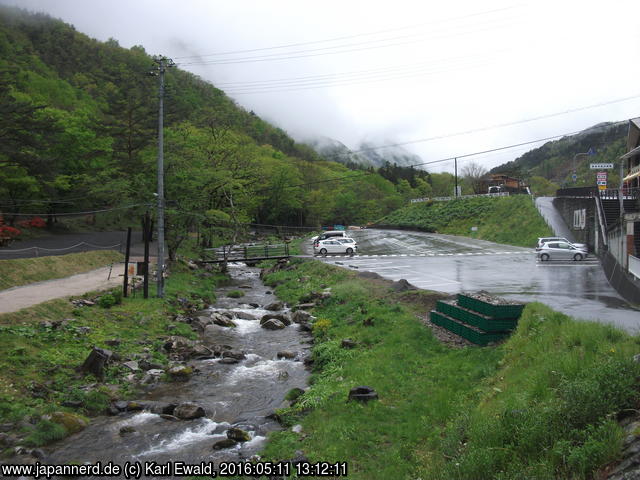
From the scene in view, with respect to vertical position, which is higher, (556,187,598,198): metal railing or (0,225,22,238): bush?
(556,187,598,198): metal railing

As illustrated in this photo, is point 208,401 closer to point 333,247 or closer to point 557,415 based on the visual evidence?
point 557,415

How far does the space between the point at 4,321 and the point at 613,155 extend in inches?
4131

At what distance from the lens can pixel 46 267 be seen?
23.5 m

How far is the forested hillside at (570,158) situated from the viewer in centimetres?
9262

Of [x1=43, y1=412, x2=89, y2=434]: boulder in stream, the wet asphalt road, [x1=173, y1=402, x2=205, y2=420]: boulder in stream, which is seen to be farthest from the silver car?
[x1=43, y1=412, x2=89, y2=434]: boulder in stream

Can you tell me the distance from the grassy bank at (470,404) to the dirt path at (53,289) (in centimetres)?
1073

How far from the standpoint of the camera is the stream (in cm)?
891

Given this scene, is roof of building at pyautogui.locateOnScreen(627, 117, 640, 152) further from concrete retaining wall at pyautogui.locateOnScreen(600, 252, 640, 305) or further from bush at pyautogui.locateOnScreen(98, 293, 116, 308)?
bush at pyautogui.locateOnScreen(98, 293, 116, 308)

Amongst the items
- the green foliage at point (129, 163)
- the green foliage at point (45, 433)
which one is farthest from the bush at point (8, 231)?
the green foliage at point (45, 433)

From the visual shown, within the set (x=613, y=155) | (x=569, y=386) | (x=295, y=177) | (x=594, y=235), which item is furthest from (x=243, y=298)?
(x=613, y=155)

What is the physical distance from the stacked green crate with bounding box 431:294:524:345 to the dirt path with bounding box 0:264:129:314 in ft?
47.8

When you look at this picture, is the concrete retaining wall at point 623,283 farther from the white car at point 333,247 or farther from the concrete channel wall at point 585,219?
the white car at point 333,247

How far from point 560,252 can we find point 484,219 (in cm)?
2941

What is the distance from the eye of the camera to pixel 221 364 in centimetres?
1483
